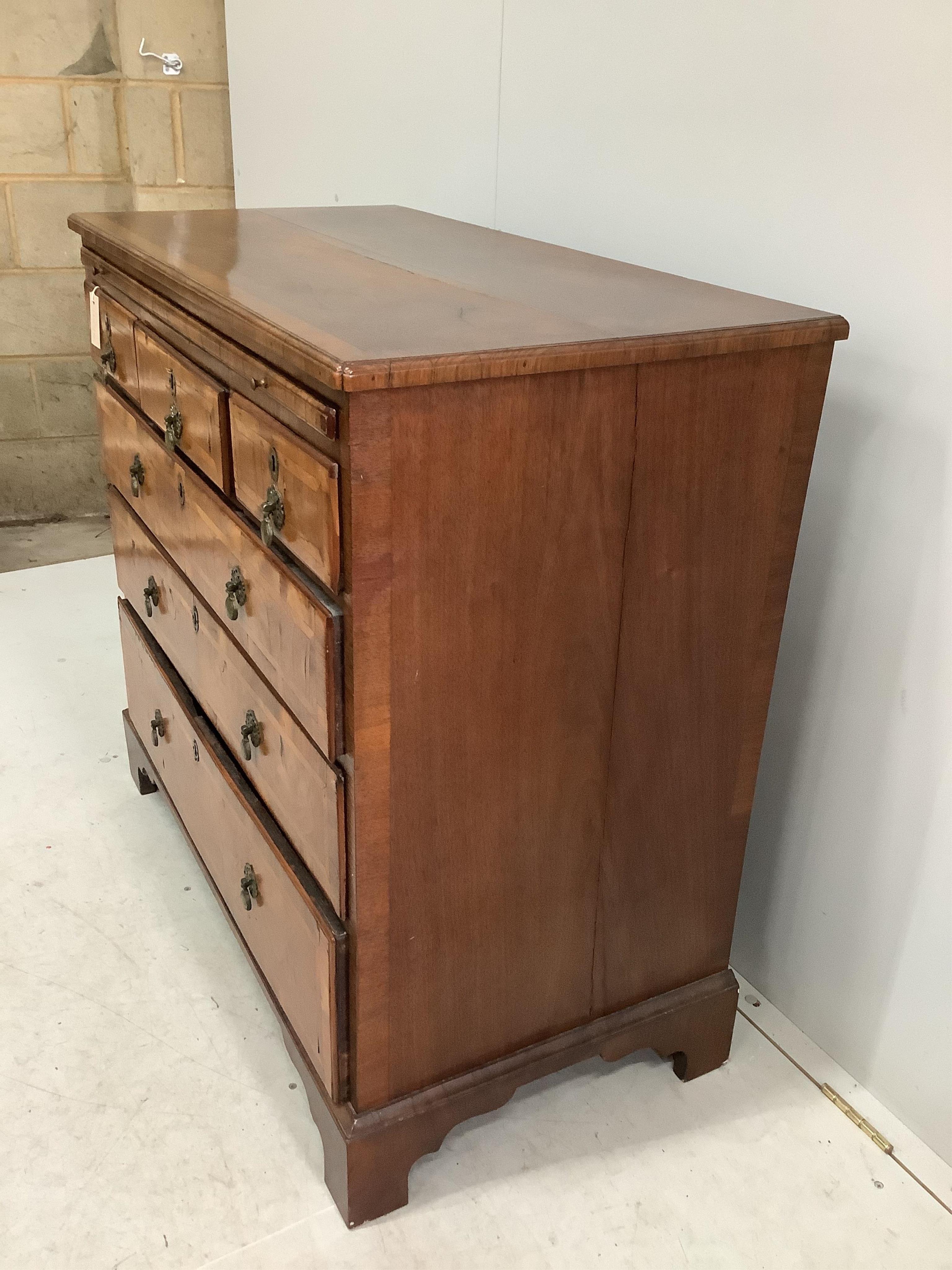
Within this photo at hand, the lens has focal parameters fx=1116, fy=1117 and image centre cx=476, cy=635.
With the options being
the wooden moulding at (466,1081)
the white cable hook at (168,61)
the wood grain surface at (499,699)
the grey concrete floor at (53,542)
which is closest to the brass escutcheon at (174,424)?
the wood grain surface at (499,699)

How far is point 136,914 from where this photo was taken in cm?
183

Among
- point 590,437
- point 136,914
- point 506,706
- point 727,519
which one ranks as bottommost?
point 136,914

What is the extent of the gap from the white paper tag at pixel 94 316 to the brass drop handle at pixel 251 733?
74 centimetres

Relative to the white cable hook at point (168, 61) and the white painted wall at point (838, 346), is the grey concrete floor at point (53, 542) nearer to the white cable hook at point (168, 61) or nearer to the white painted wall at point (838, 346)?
the white cable hook at point (168, 61)

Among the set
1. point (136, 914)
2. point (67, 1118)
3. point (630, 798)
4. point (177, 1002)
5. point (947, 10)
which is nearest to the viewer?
point (947, 10)

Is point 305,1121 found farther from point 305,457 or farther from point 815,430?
point 815,430

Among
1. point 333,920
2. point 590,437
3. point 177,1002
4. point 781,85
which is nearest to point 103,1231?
point 177,1002

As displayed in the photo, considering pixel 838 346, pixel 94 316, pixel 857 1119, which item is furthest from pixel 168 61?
pixel 857 1119

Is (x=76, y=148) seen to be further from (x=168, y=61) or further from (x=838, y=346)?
(x=838, y=346)

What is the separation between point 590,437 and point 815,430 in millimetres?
294

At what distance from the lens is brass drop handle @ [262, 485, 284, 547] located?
3.72 feet

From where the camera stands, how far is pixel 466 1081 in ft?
4.37

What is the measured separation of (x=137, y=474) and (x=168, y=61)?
1849 mm

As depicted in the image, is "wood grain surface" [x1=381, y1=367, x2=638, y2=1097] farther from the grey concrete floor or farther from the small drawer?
the grey concrete floor
